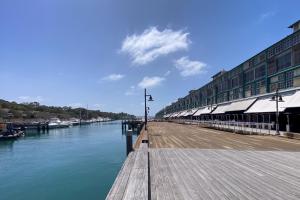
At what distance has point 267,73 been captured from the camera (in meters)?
46.3

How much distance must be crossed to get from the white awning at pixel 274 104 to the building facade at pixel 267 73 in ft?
5.87

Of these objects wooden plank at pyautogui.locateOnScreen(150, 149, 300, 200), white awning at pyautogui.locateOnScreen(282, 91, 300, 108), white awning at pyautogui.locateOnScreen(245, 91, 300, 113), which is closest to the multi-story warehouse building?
white awning at pyautogui.locateOnScreen(245, 91, 300, 113)

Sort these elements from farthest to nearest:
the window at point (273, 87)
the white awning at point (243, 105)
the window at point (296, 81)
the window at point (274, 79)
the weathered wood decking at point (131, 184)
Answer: the white awning at point (243, 105) → the window at point (273, 87) → the window at point (274, 79) → the window at point (296, 81) → the weathered wood decking at point (131, 184)

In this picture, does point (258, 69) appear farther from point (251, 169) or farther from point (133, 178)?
point (133, 178)

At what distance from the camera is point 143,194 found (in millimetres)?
7848

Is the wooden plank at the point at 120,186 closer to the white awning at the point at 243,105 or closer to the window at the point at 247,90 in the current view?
A: the white awning at the point at 243,105

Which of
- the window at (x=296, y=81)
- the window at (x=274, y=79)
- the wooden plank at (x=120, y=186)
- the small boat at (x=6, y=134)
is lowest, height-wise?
the small boat at (x=6, y=134)

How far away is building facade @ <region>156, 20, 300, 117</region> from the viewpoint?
38.4 meters

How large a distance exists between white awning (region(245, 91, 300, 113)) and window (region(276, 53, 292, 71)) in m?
4.53

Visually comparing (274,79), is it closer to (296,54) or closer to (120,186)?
(296,54)

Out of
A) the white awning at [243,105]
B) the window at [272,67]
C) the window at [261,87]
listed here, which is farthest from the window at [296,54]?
the white awning at [243,105]

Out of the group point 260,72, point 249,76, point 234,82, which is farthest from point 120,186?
point 234,82

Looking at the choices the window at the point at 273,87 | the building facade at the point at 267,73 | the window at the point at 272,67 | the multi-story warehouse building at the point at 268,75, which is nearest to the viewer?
the multi-story warehouse building at the point at 268,75

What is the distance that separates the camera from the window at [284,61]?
130 feet
